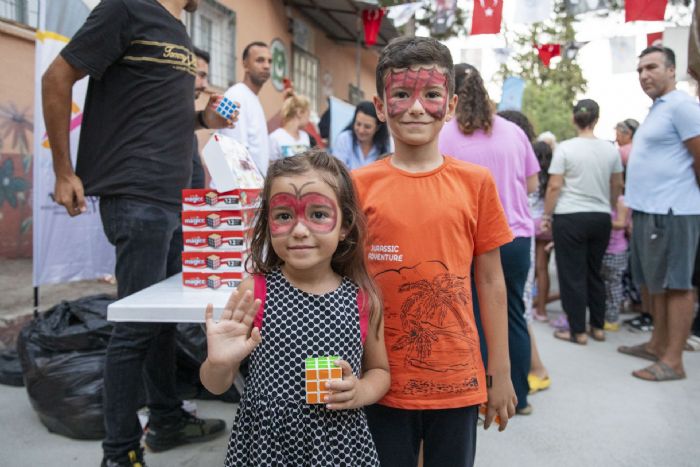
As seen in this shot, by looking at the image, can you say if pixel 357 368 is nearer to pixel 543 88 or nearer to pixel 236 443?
pixel 236 443

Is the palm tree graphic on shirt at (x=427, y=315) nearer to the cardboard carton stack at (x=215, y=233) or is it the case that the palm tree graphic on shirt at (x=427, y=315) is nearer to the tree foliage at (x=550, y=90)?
the cardboard carton stack at (x=215, y=233)

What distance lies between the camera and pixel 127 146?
2080 mm

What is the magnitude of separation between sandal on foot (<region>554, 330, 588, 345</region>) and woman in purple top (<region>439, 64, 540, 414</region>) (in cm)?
203

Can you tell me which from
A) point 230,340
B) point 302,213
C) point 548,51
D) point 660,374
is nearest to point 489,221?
point 302,213

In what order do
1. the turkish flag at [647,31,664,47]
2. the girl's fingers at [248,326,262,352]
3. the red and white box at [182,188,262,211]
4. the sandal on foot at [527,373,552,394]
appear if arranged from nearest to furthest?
1. the girl's fingers at [248,326,262,352]
2. the red and white box at [182,188,262,211]
3. the sandal on foot at [527,373,552,394]
4. the turkish flag at [647,31,664,47]

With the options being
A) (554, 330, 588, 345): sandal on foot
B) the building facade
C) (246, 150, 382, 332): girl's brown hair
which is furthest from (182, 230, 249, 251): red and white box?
(554, 330, 588, 345): sandal on foot

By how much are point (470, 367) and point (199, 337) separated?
1.98 metres

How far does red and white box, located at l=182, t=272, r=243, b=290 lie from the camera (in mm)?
2006

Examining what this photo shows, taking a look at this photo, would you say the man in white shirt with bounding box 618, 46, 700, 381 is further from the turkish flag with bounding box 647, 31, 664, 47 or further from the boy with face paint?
the turkish flag with bounding box 647, 31, 664, 47

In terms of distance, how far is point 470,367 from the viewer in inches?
58.2

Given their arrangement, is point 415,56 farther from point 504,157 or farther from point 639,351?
point 639,351

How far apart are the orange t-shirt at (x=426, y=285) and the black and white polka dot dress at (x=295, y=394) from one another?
154 mm

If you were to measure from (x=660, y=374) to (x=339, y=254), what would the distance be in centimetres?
334

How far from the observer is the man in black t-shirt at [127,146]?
2.00m
